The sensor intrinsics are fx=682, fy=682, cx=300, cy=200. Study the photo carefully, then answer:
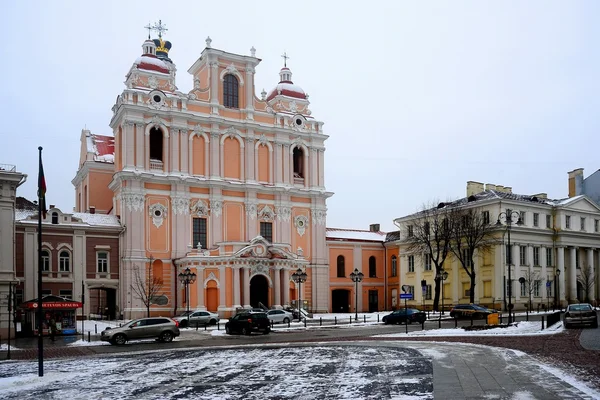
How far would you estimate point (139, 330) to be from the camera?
122ft

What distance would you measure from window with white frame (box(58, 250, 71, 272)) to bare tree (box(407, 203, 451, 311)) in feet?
114

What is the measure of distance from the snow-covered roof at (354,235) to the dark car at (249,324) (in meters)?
36.7

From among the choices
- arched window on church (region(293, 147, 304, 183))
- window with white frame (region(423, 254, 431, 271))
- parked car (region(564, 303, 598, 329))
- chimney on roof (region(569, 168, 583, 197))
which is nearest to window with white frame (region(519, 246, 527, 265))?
window with white frame (region(423, 254, 431, 271))

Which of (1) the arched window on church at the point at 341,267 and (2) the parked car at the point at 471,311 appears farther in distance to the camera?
(1) the arched window on church at the point at 341,267

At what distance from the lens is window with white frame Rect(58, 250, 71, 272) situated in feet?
199

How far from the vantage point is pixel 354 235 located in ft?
273

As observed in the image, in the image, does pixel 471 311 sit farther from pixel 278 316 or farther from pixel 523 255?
pixel 523 255

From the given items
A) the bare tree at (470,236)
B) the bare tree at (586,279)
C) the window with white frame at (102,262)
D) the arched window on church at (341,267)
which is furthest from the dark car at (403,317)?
the bare tree at (586,279)

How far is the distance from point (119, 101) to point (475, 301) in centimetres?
4126

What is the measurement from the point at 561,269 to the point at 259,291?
33.5 m

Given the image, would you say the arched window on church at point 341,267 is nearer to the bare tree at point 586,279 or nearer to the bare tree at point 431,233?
the bare tree at point 431,233

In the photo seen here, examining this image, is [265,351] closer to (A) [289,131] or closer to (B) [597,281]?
(A) [289,131]

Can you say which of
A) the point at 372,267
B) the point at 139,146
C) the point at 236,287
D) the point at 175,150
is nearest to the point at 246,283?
the point at 236,287

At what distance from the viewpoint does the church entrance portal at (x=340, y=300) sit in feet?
257
